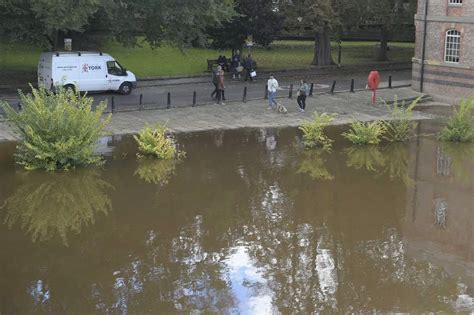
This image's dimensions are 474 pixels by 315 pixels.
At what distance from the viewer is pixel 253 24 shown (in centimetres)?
3678

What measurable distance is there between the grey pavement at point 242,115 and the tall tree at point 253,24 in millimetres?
9038

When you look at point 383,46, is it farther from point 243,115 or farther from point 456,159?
point 456,159

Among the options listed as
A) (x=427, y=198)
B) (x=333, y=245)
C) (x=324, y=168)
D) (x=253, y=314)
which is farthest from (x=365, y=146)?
(x=253, y=314)

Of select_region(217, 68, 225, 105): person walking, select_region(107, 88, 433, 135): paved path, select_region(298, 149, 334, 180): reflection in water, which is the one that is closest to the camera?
select_region(298, 149, 334, 180): reflection in water

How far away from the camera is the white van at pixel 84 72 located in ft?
91.9

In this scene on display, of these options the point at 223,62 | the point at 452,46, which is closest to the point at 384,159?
the point at 452,46

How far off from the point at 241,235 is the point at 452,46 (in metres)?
20.8

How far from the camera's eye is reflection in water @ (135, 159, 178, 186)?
1605 centimetres

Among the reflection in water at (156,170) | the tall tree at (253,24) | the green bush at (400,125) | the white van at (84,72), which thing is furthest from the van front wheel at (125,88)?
the green bush at (400,125)

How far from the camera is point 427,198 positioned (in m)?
15.0

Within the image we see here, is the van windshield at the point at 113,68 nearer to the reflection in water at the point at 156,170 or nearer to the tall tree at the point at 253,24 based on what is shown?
the tall tree at the point at 253,24

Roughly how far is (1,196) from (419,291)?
905cm

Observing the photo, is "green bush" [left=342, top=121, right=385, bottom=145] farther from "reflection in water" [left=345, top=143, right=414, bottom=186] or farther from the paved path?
the paved path

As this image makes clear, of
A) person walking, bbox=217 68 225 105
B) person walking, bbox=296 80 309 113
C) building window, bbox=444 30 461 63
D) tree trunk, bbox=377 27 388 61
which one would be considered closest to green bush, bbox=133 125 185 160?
person walking, bbox=296 80 309 113
